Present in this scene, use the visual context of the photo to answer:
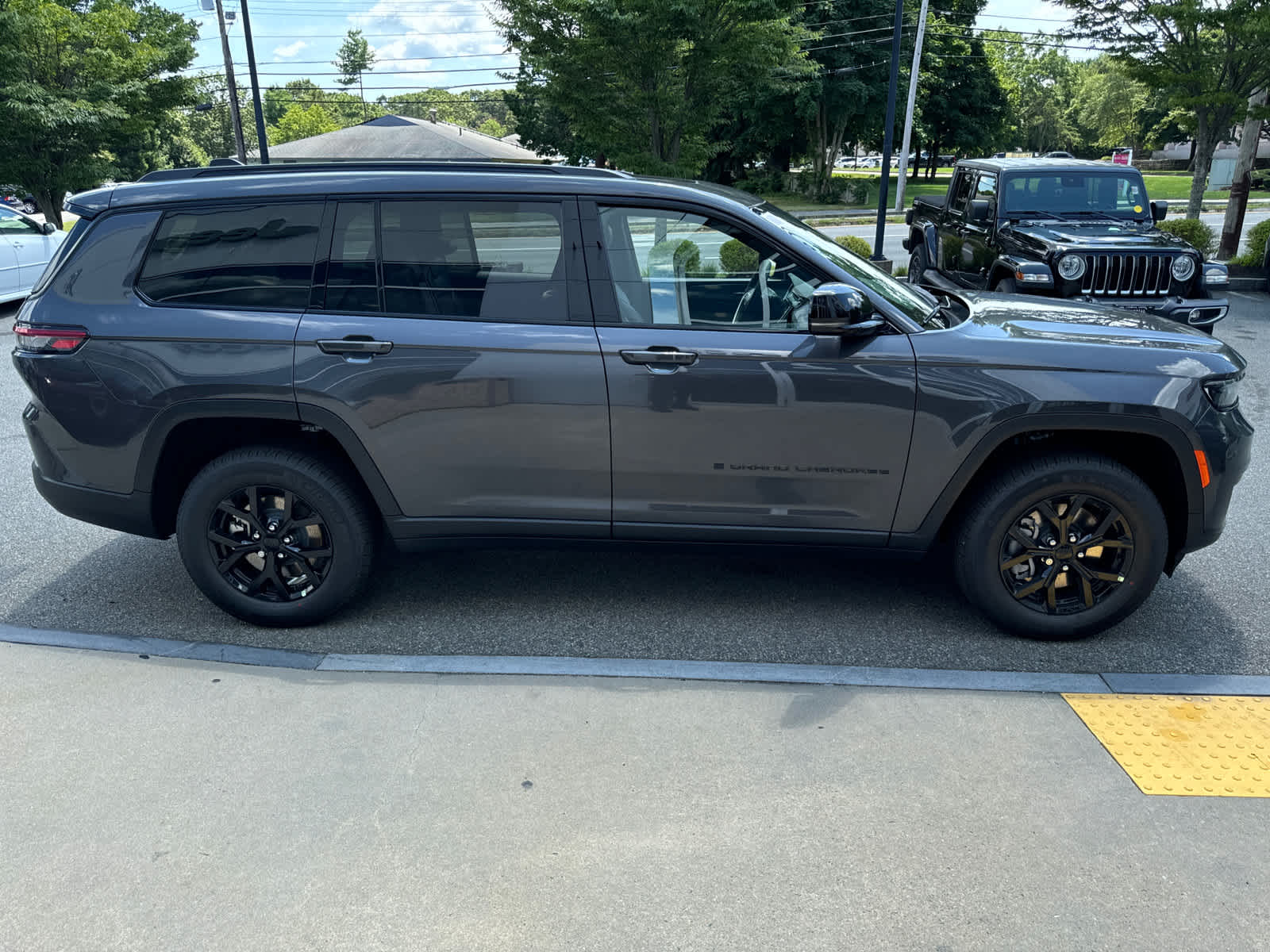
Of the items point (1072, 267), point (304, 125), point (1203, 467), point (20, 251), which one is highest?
point (304, 125)

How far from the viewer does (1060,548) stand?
3859mm

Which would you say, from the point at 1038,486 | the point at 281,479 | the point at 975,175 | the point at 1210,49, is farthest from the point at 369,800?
the point at 1210,49

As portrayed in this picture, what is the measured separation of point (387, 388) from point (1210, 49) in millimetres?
15321

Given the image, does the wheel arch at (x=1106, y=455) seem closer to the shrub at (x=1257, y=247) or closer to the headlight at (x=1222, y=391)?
the headlight at (x=1222, y=391)

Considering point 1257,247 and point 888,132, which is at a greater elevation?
point 888,132

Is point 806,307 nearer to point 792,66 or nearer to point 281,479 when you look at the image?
point 281,479

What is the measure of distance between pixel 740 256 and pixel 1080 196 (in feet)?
24.7

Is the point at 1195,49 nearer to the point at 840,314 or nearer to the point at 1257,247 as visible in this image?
the point at 1257,247

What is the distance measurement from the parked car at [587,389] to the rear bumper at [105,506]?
0.11 ft

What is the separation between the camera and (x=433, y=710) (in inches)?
138

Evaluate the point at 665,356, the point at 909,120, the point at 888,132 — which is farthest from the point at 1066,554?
the point at 909,120

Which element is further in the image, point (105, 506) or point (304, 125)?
point (304, 125)

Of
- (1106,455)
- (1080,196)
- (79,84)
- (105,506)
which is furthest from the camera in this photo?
(79,84)

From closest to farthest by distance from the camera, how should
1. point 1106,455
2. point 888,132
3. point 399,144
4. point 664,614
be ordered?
point 1106,455
point 664,614
point 888,132
point 399,144
